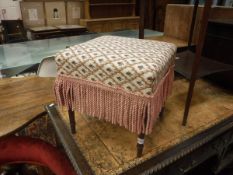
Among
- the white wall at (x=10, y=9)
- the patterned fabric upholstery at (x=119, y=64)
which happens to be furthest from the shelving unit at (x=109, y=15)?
the patterned fabric upholstery at (x=119, y=64)

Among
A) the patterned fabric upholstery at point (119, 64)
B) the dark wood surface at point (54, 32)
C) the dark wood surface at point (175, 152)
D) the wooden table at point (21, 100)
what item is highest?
the patterned fabric upholstery at point (119, 64)

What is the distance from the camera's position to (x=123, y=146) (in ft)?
2.68

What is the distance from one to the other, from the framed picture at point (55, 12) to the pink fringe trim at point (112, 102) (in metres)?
3.43

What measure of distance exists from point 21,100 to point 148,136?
72cm

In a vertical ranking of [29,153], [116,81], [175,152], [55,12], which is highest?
[55,12]

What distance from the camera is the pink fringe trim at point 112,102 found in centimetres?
62

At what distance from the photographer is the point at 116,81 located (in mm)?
633

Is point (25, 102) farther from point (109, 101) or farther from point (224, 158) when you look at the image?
point (224, 158)

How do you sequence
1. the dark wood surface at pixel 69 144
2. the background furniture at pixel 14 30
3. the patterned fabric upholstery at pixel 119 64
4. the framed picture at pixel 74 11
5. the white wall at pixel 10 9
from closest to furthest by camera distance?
1. the patterned fabric upholstery at pixel 119 64
2. the dark wood surface at pixel 69 144
3. the background furniture at pixel 14 30
4. the white wall at pixel 10 9
5. the framed picture at pixel 74 11

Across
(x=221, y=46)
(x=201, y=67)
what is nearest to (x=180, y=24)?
(x=221, y=46)

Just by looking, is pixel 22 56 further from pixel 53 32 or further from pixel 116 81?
pixel 53 32

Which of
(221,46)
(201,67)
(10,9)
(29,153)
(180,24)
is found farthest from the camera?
(10,9)

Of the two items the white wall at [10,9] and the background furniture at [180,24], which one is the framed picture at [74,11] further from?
the background furniture at [180,24]

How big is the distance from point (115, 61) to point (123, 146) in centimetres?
37
